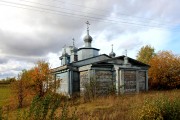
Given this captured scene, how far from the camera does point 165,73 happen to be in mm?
36500

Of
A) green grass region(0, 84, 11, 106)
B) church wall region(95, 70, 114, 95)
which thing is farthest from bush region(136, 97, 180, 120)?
green grass region(0, 84, 11, 106)

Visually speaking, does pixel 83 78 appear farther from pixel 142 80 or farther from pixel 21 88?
pixel 142 80

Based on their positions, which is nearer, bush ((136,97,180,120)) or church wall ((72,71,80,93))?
bush ((136,97,180,120))

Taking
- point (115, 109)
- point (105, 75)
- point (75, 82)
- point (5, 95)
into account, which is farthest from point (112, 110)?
point (5, 95)

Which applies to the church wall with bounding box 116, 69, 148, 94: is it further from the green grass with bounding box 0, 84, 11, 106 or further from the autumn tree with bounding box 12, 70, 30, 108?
the green grass with bounding box 0, 84, 11, 106

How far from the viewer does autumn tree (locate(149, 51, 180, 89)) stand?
3603 centimetres

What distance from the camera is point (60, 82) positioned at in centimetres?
2842

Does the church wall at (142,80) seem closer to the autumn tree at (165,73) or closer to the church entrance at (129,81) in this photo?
the church entrance at (129,81)

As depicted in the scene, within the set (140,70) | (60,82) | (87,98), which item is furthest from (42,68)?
(140,70)

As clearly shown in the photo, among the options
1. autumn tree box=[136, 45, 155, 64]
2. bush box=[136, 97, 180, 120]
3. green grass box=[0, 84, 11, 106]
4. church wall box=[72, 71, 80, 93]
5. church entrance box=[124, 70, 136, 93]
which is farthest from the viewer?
autumn tree box=[136, 45, 155, 64]

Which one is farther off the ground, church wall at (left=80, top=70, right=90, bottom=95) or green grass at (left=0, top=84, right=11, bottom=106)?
church wall at (left=80, top=70, right=90, bottom=95)

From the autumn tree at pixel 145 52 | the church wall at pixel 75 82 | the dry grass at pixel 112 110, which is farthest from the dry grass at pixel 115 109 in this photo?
the autumn tree at pixel 145 52

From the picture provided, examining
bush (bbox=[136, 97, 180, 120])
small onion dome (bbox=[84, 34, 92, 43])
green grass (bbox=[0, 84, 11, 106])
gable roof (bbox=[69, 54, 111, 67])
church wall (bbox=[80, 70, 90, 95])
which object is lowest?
green grass (bbox=[0, 84, 11, 106])

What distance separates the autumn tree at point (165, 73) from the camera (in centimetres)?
3603
